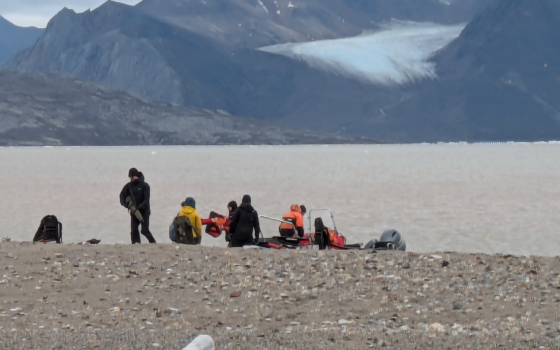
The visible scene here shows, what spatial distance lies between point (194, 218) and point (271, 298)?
18.4 feet

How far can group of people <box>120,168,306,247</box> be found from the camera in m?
15.4

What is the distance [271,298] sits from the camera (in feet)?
35.1

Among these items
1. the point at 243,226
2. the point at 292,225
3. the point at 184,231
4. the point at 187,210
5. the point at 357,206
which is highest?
the point at 357,206

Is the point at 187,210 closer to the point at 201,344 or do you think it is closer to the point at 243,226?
the point at 243,226

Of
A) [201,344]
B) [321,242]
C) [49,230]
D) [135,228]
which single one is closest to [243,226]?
[321,242]

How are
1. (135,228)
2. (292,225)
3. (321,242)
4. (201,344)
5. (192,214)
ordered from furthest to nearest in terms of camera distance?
(135,228) → (292,225) → (192,214) → (321,242) → (201,344)

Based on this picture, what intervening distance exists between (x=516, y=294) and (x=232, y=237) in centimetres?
619

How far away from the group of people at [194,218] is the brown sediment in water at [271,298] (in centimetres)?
107

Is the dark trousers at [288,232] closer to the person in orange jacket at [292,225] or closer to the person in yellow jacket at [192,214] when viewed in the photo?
the person in orange jacket at [292,225]

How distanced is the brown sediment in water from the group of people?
1066mm

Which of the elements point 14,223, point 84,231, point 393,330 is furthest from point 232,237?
point 14,223

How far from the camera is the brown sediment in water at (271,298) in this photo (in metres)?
7.83

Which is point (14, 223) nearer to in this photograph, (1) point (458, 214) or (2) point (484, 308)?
(1) point (458, 214)

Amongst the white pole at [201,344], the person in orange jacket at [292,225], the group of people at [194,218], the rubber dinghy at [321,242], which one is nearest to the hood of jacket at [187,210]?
the group of people at [194,218]
